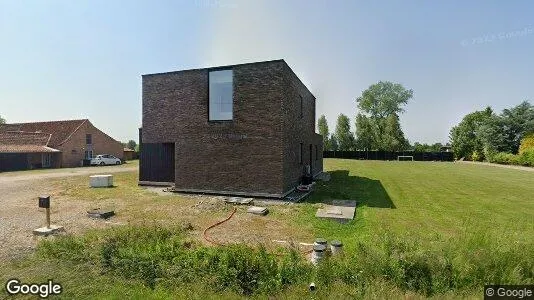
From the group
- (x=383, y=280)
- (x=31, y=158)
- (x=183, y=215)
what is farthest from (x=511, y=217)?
(x=31, y=158)

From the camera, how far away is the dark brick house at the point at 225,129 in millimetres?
13555

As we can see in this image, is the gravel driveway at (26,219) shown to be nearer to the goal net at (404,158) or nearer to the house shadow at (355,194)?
the house shadow at (355,194)

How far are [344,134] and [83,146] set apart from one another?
47.0 metres

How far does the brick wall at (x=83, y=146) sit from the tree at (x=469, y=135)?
207 feet

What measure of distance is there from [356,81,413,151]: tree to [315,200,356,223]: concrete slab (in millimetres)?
46525

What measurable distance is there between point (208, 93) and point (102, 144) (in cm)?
3458

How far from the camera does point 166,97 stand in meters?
16.2

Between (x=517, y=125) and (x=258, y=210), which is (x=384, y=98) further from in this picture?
(x=258, y=210)

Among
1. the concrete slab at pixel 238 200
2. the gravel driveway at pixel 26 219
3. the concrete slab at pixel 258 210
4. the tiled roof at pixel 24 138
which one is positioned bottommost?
the gravel driveway at pixel 26 219

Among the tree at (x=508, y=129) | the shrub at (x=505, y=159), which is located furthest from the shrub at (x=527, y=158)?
the tree at (x=508, y=129)

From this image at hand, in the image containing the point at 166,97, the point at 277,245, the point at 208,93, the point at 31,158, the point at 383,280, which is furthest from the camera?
the point at 31,158

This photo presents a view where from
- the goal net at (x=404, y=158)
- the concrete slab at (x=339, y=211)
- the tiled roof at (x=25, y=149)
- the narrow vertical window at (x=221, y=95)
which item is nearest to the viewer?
the concrete slab at (x=339, y=211)

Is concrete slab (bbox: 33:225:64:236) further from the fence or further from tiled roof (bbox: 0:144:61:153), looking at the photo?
the fence

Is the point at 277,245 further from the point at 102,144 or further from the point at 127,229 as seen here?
the point at 102,144
